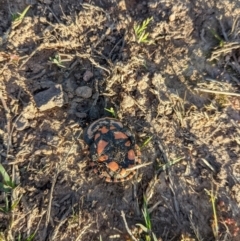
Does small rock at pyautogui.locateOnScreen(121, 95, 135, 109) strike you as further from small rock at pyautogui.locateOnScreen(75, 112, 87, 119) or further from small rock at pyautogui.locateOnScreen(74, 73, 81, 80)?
small rock at pyautogui.locateOnScreen(74, 73, 81, 80)

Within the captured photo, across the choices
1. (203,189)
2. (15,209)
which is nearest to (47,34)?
(15,209)

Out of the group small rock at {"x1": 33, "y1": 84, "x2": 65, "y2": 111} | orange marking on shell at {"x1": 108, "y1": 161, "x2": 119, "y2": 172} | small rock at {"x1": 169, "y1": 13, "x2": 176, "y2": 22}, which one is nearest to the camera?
orange marking on shell at {"x1": 108, "y1": 161, "x2": 119, "y2": 172}

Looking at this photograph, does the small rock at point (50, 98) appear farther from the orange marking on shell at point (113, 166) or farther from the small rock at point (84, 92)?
the orange marking on shell at point (113, 166)

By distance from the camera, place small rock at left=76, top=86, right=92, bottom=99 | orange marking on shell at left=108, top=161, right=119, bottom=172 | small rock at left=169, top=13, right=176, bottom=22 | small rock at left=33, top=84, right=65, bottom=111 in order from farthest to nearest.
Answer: small rock at left=169, top=13, right=176, bottom=22
small rock at left=76, top=86, right=92, bottom=99
small rock at left=33, top=84, right=65, bottom=111
orange marking on shell at left=108, top=161, right=119, bottom=172

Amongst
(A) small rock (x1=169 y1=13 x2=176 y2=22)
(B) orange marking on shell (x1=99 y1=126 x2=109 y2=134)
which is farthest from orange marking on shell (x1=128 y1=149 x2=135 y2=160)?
(A) small rock (x1=169 y1=13 x2=176 y2=22)

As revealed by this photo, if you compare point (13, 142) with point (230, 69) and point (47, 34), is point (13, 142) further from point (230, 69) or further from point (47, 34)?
point (230, 69)

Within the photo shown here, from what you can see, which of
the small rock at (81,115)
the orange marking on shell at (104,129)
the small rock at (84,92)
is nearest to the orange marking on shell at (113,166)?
the orange marking on shell at (104,129)
